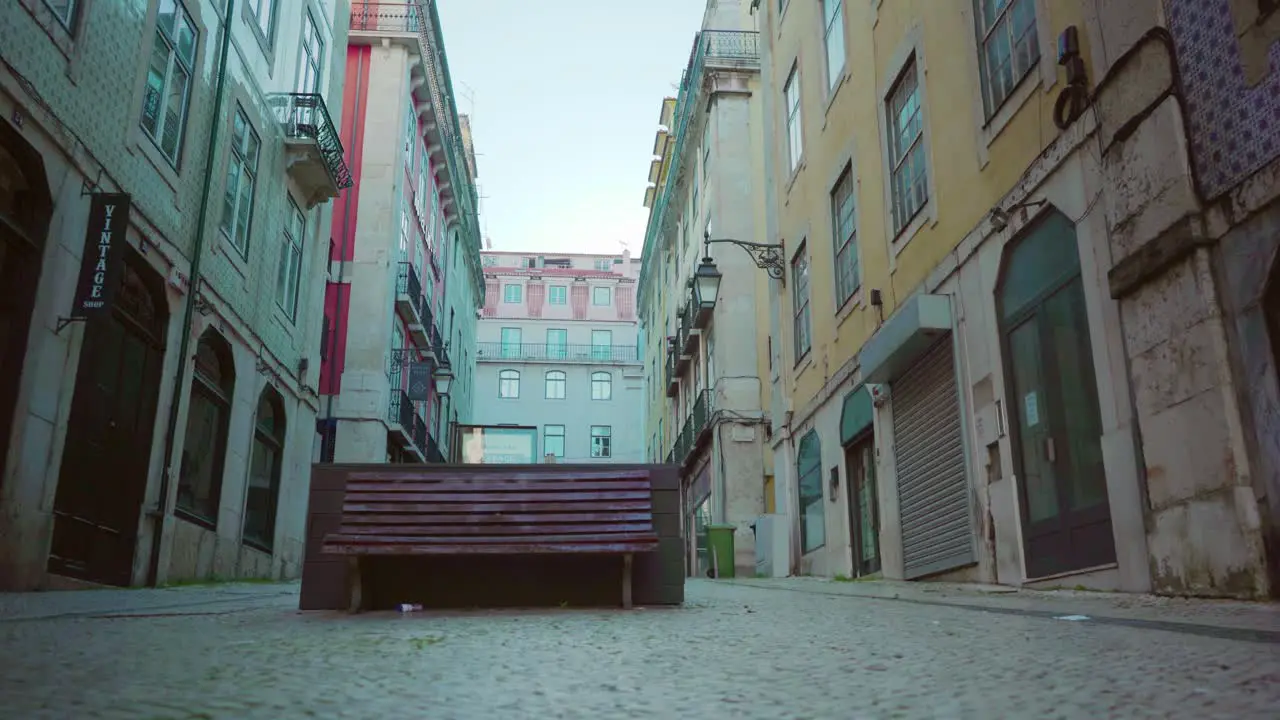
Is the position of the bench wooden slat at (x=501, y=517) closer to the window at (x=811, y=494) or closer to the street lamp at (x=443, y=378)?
the window at (x=811, y=494)

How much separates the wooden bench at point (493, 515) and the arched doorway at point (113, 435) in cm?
476

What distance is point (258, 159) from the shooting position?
15.8m

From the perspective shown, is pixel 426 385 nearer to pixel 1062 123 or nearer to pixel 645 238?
pixel 645 238

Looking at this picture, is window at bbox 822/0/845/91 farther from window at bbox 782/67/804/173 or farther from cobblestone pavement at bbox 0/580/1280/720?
cobblestone pavement at bbox 0/580/1280/720

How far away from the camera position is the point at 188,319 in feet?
41.9

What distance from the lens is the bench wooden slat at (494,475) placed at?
6.55 m

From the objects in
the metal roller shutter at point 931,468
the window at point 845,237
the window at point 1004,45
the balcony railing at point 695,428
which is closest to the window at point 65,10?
the window at point 1004,45

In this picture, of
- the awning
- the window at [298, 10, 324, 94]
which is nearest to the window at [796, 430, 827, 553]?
the awning

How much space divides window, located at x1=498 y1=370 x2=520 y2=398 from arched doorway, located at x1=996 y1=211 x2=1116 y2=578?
47267 mm

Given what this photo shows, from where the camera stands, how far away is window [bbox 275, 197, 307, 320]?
56.6 ft

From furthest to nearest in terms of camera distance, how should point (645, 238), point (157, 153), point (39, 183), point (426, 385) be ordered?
1. point (645, 238)
2. point (426, 385)
3. point (157, 153)
4. point (39, 183)

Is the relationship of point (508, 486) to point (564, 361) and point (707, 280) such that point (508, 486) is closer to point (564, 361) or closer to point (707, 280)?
point (707, 280)

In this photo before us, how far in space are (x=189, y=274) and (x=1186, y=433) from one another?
11.3 m

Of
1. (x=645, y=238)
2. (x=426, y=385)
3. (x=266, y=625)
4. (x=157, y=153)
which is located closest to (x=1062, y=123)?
(x=266, y=625)
